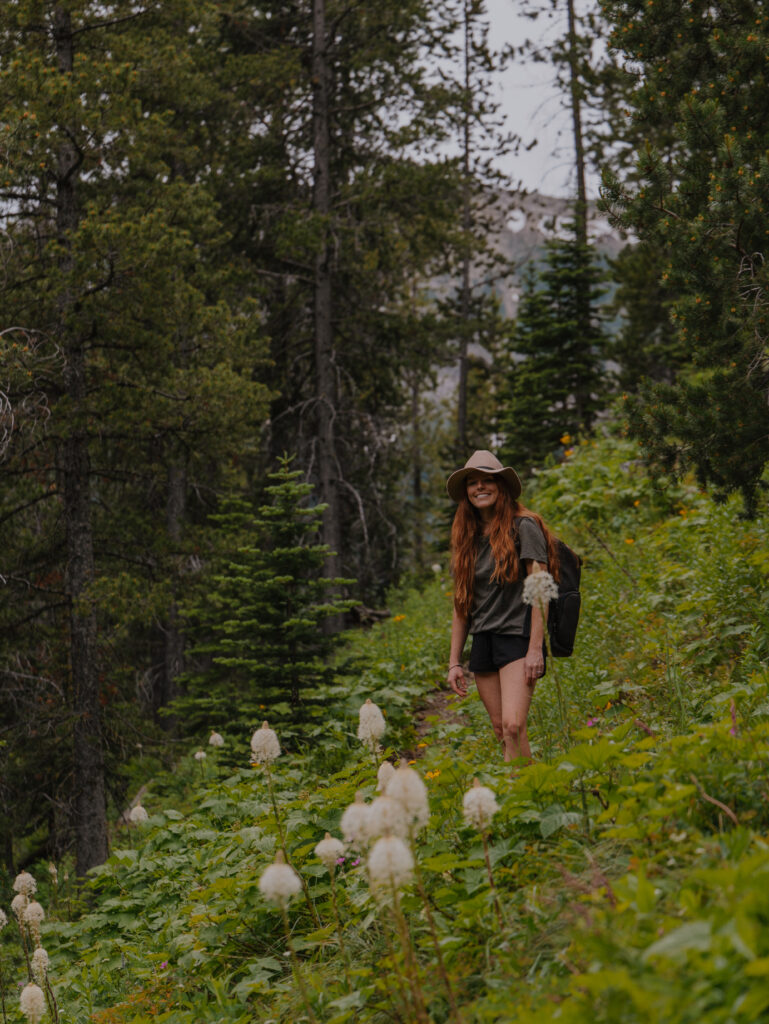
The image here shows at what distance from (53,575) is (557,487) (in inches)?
336

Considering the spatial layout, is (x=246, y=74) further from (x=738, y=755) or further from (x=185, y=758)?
(x=738, y=755)

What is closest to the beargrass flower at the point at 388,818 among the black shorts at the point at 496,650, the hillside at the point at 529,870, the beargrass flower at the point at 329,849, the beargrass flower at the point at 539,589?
the hillside at the point at 529,870

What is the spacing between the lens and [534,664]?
461 centimetres

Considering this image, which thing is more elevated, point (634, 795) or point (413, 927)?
point (634, 795)

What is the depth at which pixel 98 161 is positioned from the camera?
1042 centimetres

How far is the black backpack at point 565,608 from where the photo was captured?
4801 mm

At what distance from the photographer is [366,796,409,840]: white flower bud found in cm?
238

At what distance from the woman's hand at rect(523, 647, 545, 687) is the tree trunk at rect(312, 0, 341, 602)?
33.6ft

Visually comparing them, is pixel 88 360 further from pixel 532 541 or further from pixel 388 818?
pixel 388 818

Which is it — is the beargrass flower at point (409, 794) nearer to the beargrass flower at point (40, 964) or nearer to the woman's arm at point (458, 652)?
the beargrass flower at point (40, 964)

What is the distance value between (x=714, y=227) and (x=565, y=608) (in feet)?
9.82

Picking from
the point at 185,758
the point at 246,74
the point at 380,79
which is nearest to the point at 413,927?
the point at 185,758

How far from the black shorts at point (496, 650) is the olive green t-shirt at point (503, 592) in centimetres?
4

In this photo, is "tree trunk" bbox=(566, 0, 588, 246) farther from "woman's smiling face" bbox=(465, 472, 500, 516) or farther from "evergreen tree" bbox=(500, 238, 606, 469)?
"woman's smiling face" bbox=(465, 472, 500, 516)
